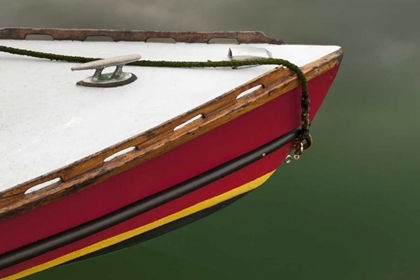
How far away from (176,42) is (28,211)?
2.26 metres

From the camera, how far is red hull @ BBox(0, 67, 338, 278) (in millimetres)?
1863

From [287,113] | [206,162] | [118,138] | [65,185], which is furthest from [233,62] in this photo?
[65,185]

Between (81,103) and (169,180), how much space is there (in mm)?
717

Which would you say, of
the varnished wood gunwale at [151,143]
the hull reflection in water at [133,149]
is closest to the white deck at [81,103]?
the hull reflection in water at [133,149]

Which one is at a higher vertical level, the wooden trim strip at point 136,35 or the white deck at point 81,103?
the wooden trim strip at point 136,35

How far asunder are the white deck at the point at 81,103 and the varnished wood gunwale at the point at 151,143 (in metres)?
0.12

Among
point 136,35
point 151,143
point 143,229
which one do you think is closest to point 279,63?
point 151,143

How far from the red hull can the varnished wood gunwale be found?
0.31 ft

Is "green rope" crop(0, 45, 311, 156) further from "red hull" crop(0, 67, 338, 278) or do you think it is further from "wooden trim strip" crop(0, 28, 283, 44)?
"wooden trim strip" crop(0, 28, 283, 44)

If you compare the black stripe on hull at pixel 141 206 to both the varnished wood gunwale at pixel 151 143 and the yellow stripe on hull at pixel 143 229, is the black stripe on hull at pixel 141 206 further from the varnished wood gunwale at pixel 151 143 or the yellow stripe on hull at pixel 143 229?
the varnished wood gunwale at pixel 151 143

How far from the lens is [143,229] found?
7.40 feet

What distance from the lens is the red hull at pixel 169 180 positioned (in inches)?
73.4

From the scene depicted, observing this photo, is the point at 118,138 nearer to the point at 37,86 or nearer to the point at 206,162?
the point at 206,162

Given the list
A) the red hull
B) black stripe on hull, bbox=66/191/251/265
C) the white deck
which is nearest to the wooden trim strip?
the white deck
